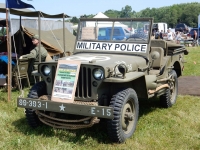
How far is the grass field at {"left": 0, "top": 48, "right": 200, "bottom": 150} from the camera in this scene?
4293mm

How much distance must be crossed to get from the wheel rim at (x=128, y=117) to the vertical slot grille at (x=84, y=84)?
538 mm

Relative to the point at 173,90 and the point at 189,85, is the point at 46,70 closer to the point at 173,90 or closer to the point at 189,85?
the point at 173,90

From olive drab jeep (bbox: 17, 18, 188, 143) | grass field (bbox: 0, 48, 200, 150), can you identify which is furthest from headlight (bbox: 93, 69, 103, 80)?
grass field (bbox: 0, 48, 200, 150)

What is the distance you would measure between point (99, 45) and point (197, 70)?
6581mm

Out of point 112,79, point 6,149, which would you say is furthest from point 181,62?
point 6,149

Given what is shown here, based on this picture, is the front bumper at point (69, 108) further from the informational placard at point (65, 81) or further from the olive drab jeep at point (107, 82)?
the informational placard at point (65, 81)

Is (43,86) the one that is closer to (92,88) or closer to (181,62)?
(92,88)

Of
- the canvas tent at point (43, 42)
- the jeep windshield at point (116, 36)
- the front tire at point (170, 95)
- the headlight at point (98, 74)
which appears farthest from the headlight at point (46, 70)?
the canvas tent at point (43, 42)

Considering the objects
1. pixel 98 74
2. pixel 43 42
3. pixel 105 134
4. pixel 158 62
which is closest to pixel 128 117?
pixel 105 134

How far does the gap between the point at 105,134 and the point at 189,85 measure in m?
4.59

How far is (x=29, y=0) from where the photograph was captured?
733 cm

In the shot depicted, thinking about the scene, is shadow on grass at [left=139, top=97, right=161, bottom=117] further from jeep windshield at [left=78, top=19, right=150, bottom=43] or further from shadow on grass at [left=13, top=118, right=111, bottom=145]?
jeep windshield at [left=78, top=19, right=150, bottom=43]

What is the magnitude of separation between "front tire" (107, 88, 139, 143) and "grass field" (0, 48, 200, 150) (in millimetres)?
119

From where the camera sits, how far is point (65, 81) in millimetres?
4410
